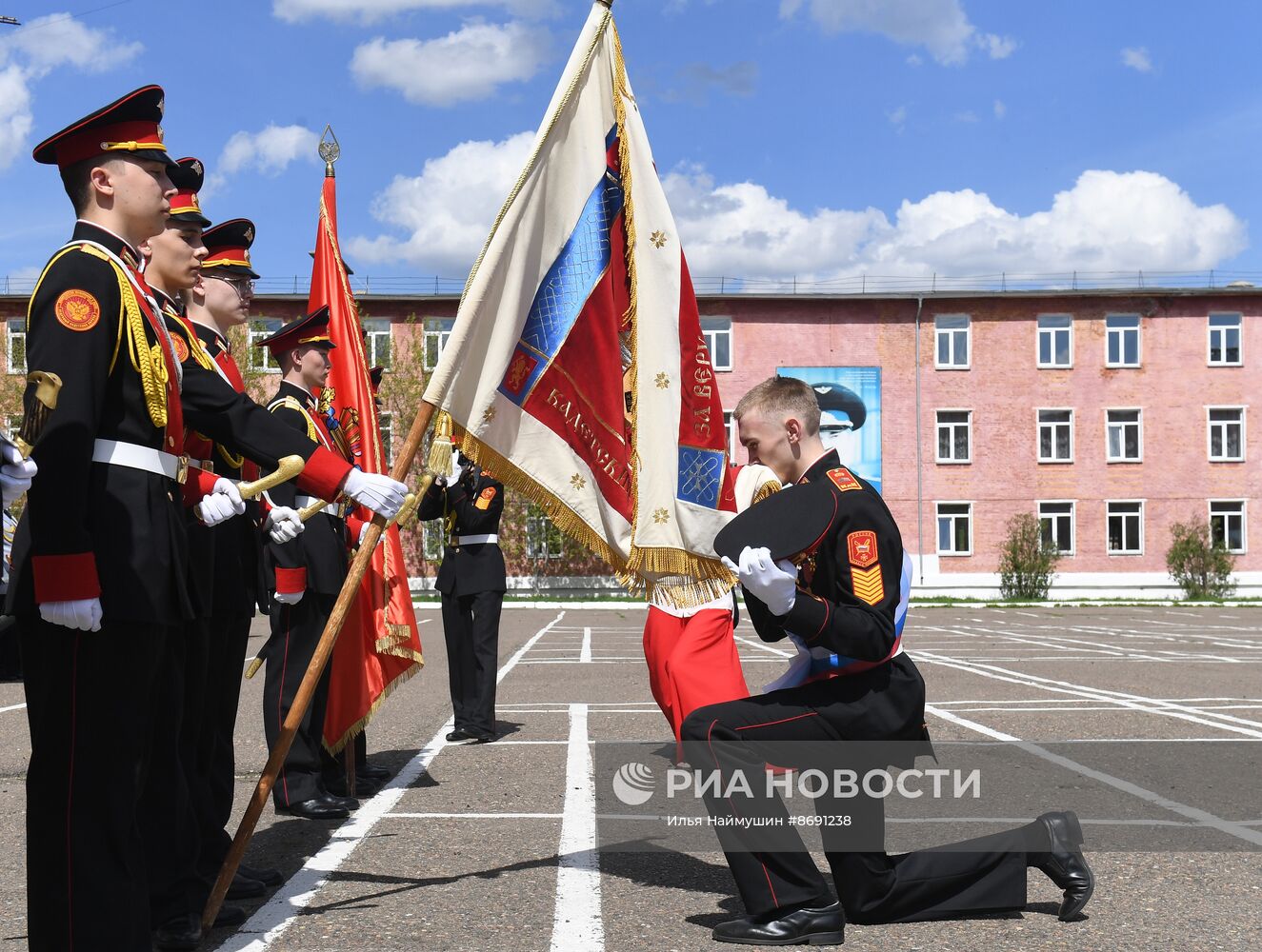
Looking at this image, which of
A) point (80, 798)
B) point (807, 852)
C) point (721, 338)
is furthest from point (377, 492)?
point (721, 338)

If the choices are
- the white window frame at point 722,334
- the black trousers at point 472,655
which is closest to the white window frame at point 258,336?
the white window frame at point 722,334

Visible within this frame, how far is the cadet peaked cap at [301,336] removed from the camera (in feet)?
21.3

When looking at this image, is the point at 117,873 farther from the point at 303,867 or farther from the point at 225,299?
the point at 225,299

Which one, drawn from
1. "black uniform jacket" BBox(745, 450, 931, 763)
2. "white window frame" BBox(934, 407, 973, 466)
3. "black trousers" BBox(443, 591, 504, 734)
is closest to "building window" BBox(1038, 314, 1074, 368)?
"white window frame" BBox(934, 407, 973, 466)

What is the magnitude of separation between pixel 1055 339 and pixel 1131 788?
3756 centimetres

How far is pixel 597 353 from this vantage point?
5309 mm

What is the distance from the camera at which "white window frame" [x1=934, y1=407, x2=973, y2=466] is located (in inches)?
1647

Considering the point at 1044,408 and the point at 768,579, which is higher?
the point at 1044,408

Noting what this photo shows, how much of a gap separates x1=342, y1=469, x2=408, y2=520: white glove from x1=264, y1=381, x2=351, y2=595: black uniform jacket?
2031 mm

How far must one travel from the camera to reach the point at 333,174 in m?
8.19

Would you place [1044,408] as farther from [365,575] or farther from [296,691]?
[296,691]

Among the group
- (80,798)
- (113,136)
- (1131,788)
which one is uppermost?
(113,136)

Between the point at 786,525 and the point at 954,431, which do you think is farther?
the point at 954,431

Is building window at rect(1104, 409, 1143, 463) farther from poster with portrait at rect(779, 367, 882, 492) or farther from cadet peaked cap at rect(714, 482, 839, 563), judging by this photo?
cadet peaked cap at rect(714, 482, 839, 563)
